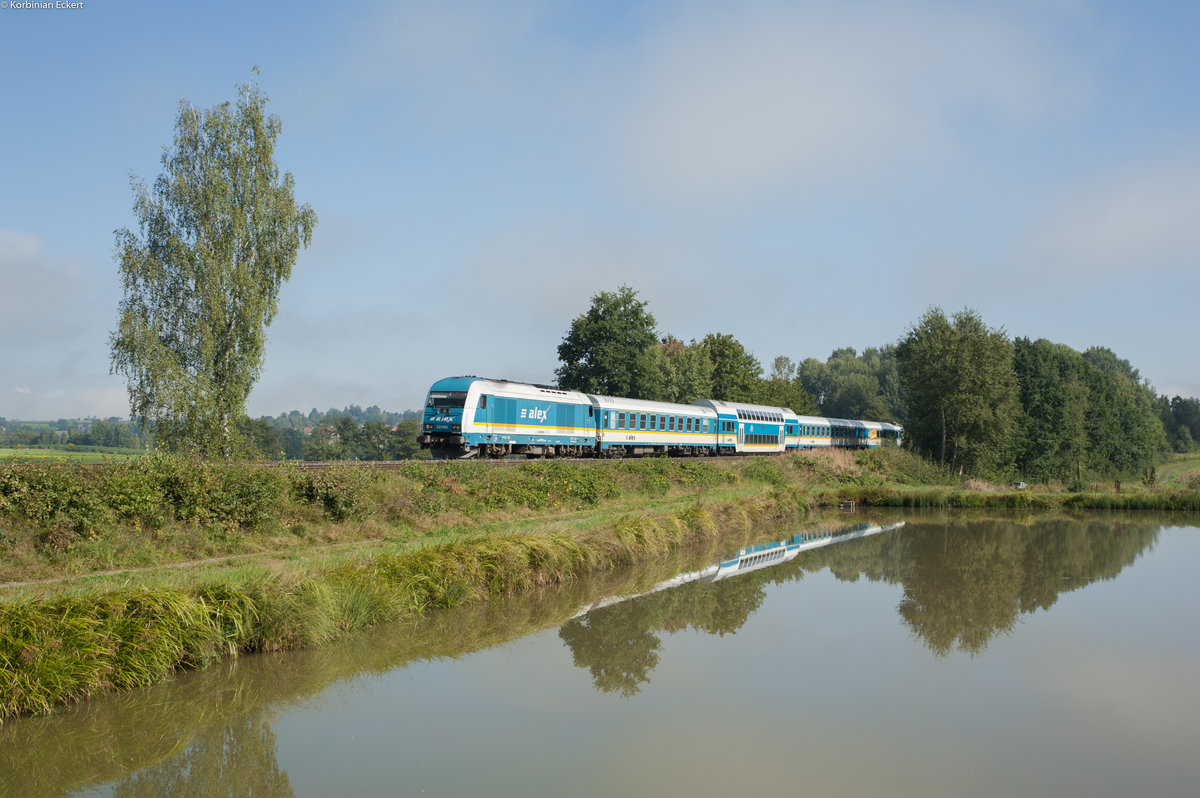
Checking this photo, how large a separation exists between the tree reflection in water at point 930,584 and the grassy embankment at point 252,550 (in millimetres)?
2937

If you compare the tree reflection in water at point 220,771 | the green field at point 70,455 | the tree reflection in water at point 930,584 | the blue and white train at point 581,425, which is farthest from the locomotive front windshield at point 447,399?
the tree reflection in water at point 220,771

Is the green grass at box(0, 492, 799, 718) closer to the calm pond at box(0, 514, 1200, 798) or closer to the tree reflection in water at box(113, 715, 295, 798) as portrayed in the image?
the calm pond at box(0, 514, 1200, 798)

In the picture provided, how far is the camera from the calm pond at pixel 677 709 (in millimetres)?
8117

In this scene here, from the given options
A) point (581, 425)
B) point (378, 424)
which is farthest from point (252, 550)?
point (378, 424)

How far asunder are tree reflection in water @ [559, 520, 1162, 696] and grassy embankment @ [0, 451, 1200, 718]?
9.64 feet

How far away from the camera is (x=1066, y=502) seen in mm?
38125

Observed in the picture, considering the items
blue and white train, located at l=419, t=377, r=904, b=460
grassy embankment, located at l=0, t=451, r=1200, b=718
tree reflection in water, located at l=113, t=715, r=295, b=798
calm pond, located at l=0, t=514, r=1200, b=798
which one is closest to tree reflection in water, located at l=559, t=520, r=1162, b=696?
calm pond, located at l=0, t=514, r=1200, b=798

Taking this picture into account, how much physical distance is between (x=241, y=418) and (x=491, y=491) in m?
10.9

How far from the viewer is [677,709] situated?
10.4 meters

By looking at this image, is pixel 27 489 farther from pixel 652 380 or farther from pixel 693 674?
pixel 652 380

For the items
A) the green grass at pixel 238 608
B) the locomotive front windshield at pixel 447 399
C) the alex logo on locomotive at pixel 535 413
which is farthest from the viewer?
the alex logo on locomotive at pixel 535 413

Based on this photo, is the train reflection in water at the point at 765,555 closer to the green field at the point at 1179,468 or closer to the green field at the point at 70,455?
the green field at the point at 70,455

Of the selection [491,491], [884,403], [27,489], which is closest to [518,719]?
[27,489]

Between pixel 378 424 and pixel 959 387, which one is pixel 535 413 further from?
pixel 378 424
